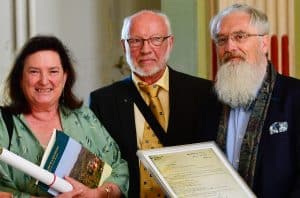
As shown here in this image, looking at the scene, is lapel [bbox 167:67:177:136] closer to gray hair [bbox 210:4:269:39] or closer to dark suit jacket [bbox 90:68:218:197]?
dark suit jacket [bbox 90:68:218:197]

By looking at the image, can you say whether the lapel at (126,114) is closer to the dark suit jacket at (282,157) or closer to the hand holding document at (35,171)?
the hand holding document at (35,171)

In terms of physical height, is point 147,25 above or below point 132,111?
above

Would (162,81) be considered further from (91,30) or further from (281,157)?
(91,30)

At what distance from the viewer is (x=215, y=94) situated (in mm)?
2270

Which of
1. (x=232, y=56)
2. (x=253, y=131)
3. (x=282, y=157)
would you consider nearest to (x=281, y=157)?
(x=282, y=157)

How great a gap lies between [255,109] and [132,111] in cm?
54

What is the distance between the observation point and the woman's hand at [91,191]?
2.01 m

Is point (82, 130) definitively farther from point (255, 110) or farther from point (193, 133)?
point (255, 110)

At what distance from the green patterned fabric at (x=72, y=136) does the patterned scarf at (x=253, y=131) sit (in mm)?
404

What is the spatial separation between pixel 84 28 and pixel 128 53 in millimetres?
1146

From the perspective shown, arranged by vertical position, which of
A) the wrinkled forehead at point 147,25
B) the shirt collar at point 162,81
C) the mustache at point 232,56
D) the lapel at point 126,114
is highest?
the wrinkled forehead at point 147,25

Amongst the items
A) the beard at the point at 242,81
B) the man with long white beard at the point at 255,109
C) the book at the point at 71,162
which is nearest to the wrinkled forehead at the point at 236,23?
the man with long white beard at the point at 255,109

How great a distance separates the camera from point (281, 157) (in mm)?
1931

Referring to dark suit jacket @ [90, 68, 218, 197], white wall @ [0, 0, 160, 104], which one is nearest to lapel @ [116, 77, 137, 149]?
dark suit jacket @ [90, 68, 218, 197]
